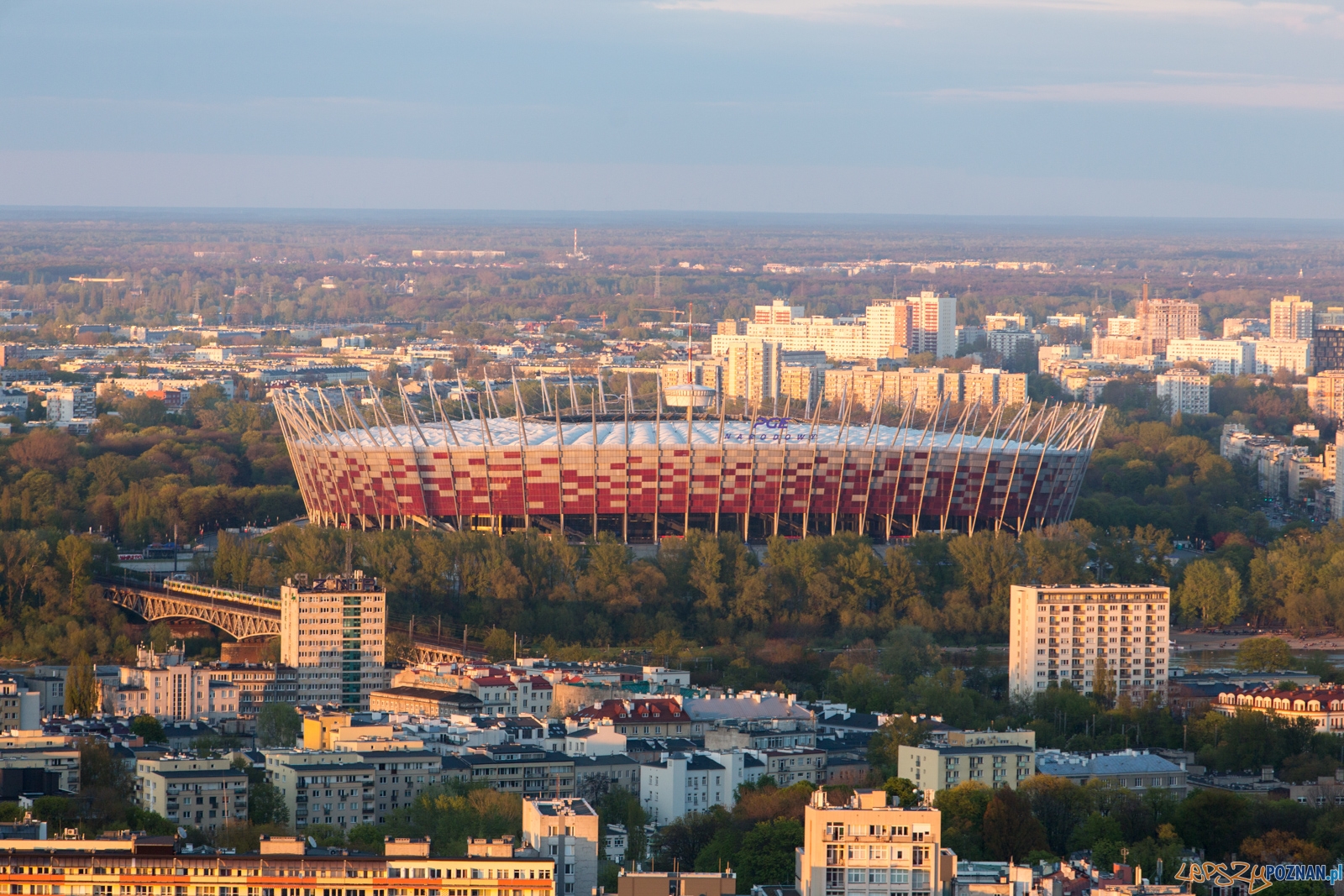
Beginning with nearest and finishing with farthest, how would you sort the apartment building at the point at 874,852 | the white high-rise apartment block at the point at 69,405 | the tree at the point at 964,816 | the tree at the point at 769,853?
the apartment building at the point at 874,852 < the tree at the point at 769,853 < the tree at the point at 964,816 < the white high-rise apartment block at the point at 69,405

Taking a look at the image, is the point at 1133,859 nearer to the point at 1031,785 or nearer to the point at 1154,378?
the point at 1031,785

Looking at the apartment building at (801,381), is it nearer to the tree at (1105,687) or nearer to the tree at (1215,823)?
the tree at (1105,687)

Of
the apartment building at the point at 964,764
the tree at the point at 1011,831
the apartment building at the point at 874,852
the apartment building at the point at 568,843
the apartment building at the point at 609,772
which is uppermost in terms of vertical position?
the apartment building at the point at 874,852

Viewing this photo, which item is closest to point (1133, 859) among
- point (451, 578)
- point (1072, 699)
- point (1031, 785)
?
point (1031, 785)

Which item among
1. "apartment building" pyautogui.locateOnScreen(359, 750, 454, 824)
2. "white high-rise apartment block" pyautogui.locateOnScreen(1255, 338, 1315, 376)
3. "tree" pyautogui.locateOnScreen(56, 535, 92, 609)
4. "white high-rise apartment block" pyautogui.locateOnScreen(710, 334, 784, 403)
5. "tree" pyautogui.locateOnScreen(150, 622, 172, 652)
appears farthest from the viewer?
"white high-rise apartment block" pyautogui.locateOnScreen(1255, 338, 1315, 376)

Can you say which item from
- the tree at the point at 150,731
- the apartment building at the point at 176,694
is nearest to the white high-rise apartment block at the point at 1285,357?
the apartment building at the point at 176,694

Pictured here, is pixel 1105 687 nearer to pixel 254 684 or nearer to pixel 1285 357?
pixel 254 684

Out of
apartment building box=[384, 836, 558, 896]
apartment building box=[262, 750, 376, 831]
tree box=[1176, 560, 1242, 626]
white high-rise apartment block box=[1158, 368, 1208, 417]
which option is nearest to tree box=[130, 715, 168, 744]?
apartment building box=[262, 750, 376, 831]

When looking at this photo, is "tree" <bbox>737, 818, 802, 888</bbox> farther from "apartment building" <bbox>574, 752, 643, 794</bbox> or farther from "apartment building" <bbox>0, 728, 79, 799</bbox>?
"apartment building" <bbox>0, 728, 79, 799</bbox>
